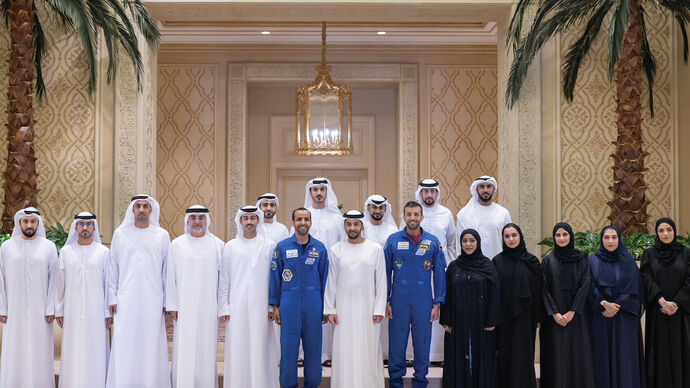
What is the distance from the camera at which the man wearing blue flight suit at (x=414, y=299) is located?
550 centimetres

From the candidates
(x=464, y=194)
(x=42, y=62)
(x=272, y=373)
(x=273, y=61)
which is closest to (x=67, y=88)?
(x=42, y=62)

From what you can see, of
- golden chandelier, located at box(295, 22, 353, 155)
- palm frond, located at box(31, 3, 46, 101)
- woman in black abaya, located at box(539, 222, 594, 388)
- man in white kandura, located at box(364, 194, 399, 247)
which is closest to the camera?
woman in black abaya, located at box(539, 222, 594, 388)

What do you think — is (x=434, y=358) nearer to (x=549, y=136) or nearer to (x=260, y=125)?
(x=549, y=136)

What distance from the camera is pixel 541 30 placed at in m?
7.22

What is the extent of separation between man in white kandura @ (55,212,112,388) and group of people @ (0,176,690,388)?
0.01 meters

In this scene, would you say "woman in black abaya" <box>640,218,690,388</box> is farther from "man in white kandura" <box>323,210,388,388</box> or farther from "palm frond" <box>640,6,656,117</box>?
"palm frond" <box>640,6,656,117</box>

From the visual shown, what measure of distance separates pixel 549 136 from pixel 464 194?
9.15 feet

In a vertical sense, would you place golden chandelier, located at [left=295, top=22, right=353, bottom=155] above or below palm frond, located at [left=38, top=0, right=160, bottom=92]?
below

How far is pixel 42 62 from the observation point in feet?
26.0

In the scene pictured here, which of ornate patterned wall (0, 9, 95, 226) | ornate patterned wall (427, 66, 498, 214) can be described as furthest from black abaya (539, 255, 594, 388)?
ornate patterned wall (427, 66, 498, 214)

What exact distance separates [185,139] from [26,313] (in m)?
5.10

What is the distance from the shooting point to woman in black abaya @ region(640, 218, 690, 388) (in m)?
5.35

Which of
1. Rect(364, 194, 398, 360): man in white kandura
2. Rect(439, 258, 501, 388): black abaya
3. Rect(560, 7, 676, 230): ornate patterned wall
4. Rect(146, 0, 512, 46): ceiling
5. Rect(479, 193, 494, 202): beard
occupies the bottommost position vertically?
Rect(439, 258, 501, 388): black abaya

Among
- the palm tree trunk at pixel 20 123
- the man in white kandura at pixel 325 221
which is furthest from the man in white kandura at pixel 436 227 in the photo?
the palm tree trunk at pixel 20 123
